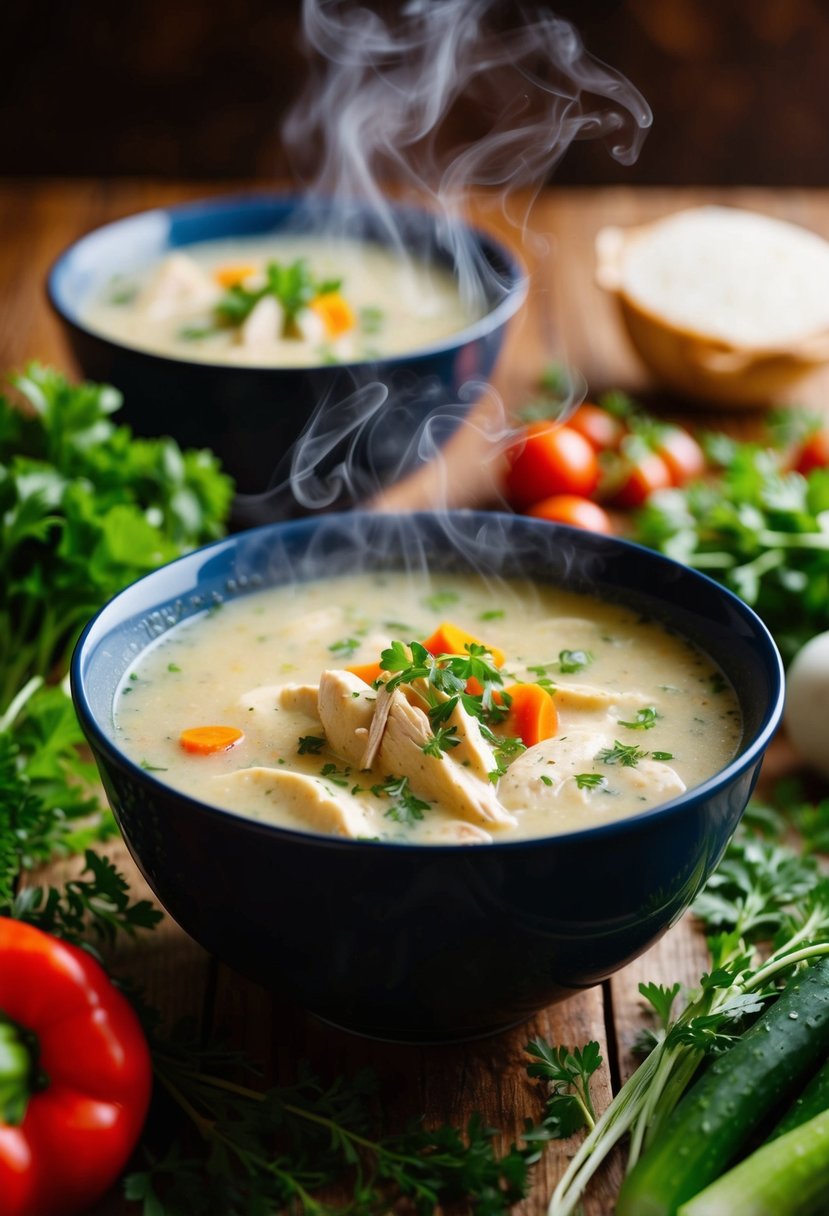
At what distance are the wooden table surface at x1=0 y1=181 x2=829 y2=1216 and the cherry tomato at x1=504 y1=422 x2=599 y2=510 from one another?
0.12m

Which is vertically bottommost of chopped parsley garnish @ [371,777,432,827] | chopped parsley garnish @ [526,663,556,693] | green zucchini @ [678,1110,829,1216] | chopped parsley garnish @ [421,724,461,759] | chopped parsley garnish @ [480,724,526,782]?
green zucchini @ [678,1110,829,1216]

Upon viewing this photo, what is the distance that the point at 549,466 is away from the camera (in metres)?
4.23

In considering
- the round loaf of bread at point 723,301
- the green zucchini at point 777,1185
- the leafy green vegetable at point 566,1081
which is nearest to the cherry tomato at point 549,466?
the round loaf of bread at point 723,301

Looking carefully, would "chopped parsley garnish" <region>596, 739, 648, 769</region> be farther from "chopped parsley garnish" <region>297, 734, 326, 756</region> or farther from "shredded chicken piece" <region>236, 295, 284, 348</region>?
"shredded chicken piece" <region>236, 295, 284, 348</region>

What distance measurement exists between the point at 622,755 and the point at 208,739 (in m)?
0.66

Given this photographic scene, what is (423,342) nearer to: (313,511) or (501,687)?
(313,511)

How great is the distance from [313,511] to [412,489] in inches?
18.0

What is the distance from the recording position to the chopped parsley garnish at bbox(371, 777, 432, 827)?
2.21 m

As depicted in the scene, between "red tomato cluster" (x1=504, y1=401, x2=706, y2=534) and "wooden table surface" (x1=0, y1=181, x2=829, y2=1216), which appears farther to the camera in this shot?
"red tomato cluster" (x1=504, y1=401, x2=706, y2=534)

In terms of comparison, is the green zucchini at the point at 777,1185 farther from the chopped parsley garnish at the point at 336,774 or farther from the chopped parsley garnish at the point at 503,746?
the chopped parsley garnish at the point at 336,774

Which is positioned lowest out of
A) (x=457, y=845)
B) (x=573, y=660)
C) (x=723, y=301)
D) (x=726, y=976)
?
(x=723, y=301)

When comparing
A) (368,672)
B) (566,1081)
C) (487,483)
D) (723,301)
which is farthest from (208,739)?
(723,301)

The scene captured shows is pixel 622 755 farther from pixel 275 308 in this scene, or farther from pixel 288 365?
pixel 275 308

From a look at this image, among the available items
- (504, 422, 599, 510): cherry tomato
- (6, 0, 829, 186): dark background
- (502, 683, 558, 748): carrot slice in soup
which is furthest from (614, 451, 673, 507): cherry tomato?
(6, 0, 829, 186): dark background
